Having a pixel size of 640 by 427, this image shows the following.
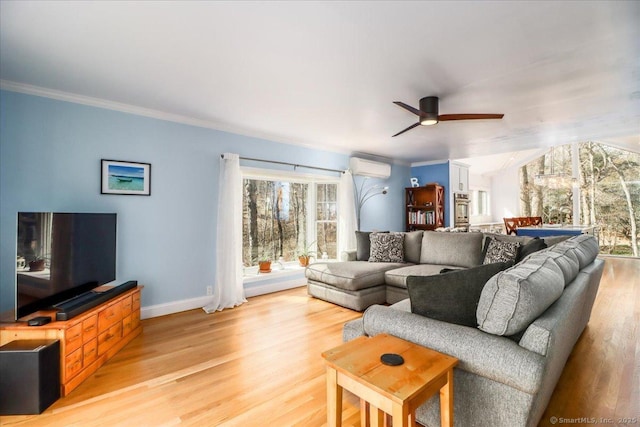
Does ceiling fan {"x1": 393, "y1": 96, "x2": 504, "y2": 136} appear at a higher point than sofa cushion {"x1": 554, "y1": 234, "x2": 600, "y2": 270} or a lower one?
higher

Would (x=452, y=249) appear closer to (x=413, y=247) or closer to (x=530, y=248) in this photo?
(x=413, y=247)

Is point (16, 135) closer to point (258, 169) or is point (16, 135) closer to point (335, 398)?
point (258, 169)

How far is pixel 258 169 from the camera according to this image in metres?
4.20

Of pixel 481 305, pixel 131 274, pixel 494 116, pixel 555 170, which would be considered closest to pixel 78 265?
pixel 131 274

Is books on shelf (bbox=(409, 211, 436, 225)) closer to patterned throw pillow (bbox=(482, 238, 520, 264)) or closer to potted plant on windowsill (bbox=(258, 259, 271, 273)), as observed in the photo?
patterned throw pillow (bbox=(482, 238, 520, 264))

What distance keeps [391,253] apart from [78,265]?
3501mm

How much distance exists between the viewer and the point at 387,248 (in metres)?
4.24

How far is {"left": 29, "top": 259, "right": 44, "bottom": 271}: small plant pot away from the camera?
6.61 ft

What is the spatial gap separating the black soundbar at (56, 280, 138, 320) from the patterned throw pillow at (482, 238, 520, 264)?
374 centimetres

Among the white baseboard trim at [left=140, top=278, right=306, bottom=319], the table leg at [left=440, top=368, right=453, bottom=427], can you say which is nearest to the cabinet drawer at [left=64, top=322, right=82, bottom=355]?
the white baseboard trim at [left=140, top=278, right=306, bottom=319]

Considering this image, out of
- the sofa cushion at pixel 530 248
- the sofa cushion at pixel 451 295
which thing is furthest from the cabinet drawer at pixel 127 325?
the sofa cushion at pixel 530 248

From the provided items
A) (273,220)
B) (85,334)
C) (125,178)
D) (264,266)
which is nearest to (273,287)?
(264,266)

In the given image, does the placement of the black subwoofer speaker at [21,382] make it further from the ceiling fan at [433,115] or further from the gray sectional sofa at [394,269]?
the ceiling fan at [433,115]

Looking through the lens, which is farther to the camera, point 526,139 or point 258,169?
point 526,139
